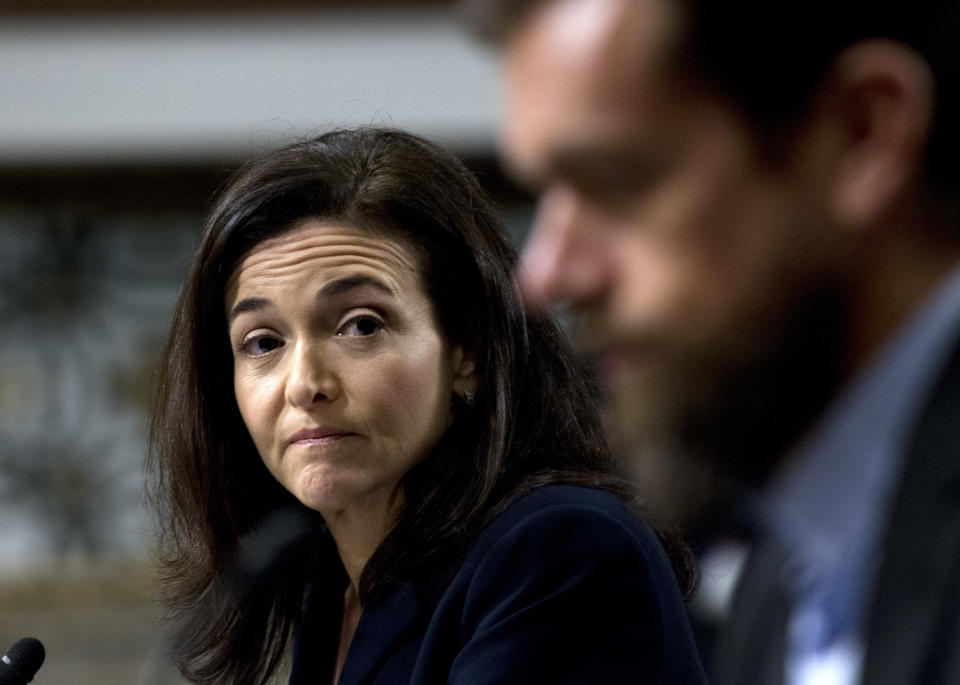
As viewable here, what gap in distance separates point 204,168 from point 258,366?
14.9 ft

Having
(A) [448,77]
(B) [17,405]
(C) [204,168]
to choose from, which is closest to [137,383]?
(B) [17,405]

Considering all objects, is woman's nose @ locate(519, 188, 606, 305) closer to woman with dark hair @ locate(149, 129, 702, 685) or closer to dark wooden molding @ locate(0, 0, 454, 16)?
woman with dark hair @ locate(149, 129, 702, 685)

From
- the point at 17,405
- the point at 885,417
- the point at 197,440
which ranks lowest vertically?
the point at 17,405

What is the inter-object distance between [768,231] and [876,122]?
3.4 inches

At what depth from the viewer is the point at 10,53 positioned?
232 inches

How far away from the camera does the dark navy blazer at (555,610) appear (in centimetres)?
157

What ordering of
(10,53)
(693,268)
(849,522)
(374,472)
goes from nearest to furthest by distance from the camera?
(693,268), (849,522), (374,472), (10,53)

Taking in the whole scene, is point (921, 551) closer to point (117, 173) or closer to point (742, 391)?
point (742, 391)

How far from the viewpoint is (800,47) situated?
849 millimetres

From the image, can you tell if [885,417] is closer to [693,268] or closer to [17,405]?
[693,268]

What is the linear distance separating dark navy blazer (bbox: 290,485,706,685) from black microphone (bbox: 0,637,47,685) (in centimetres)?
40

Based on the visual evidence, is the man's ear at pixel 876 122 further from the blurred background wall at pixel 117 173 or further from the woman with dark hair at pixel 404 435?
the blurred background wall at pixel 117 173

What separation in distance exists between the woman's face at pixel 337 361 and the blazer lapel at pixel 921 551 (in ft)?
2.73

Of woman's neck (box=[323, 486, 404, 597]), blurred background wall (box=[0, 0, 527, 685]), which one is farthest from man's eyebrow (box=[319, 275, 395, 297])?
blurred background wall (box=[0, 0, 527, 685])
